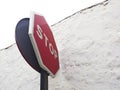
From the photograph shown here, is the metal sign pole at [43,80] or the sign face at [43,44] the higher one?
the sign face at [43,44]

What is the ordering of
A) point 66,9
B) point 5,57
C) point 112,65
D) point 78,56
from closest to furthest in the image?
point 112,65
point 78,56
point 66,9
point 5,57

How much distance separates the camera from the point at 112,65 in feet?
3.22

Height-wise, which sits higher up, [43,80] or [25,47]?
[25,47]

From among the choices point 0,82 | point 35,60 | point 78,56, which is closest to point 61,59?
point 78,56

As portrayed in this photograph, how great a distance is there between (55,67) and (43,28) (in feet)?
0.66

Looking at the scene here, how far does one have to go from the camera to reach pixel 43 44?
0.92 meters

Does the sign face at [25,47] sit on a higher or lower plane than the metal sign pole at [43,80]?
higher

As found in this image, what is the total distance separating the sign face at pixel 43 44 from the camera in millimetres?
864

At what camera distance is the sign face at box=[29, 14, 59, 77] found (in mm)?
864

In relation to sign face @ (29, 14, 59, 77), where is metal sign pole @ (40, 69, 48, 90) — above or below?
below

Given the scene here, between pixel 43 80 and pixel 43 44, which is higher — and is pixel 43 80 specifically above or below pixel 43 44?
below

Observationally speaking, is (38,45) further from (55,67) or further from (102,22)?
(102,22)

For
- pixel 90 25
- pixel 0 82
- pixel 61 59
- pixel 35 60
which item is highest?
pixel 35 60

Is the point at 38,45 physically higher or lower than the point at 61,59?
higher
